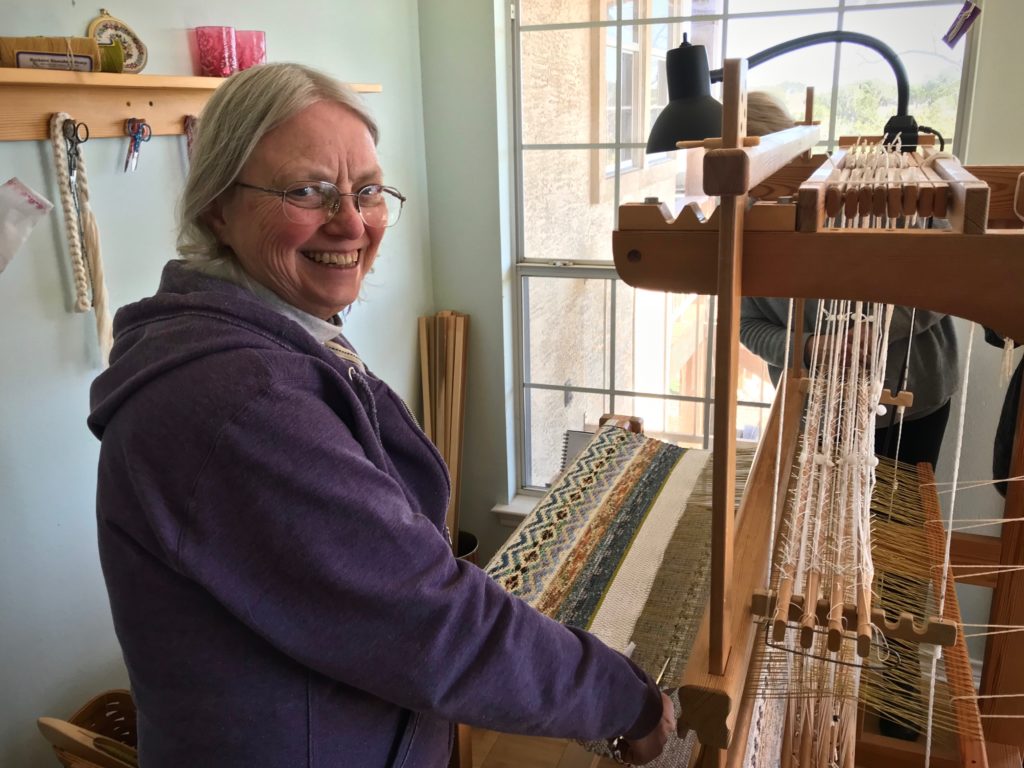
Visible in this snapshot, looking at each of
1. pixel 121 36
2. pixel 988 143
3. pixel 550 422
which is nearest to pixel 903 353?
pixel 988 143

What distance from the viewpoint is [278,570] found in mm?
714

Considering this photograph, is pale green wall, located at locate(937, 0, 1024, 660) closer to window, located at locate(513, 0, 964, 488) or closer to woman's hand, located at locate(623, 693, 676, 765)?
window, located at locate(513, 0, 964, 488)

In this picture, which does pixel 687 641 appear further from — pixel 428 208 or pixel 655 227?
pixel 428 208

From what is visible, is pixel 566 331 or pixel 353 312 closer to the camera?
pixel 353 312

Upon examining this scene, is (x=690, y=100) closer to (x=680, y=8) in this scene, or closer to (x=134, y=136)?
(x=134, y=136)

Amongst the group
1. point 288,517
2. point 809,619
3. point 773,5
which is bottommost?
point 809,619

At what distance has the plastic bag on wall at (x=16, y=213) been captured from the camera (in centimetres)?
143

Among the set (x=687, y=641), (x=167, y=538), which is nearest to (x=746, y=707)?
(x=687, y=641)

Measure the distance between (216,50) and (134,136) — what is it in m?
0.30

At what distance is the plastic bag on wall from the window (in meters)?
1.63

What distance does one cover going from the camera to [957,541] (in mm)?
1500

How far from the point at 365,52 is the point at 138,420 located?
1.98 metres

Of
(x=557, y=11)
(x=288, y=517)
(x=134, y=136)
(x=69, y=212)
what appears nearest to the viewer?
(x=288, y=517)

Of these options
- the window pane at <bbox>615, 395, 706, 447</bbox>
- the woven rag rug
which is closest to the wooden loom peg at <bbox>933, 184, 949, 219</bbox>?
the woven rag rug
